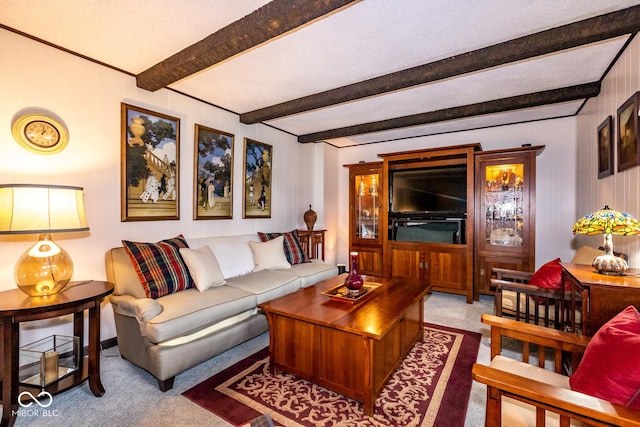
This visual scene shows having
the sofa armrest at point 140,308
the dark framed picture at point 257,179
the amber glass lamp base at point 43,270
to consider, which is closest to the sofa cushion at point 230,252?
the dark framed picture at point 257,179

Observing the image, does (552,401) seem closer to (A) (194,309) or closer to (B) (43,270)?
(A) (194,309)

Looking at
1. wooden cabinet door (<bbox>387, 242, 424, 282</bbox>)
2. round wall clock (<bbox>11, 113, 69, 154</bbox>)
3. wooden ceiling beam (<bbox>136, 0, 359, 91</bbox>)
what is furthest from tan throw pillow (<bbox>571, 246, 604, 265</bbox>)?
round wall clock (<bbox>11, 113, 69, 154</bbox>)

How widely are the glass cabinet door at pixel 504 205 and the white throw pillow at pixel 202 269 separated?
3563 mm

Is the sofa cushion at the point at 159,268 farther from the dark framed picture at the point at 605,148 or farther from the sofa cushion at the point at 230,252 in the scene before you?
the dark framed picture at the point at 605,148

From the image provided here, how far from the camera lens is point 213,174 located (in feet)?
11.8

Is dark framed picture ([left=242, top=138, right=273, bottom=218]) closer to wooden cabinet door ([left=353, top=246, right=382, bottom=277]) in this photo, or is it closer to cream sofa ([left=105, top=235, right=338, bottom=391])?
cream sofa ([left=105, top=235, right=338, bottom=391])

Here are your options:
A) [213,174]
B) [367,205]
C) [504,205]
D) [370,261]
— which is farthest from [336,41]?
[370,261]

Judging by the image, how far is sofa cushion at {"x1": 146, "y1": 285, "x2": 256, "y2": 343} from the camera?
1.98m

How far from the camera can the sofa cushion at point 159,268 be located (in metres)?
2.35

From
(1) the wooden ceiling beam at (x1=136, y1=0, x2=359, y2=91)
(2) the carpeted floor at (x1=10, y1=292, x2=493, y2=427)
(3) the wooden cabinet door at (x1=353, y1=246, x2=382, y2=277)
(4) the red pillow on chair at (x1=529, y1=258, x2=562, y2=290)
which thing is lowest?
(2) the carpeted floor at (x1=10, y1=292, x2=493, y2=427)

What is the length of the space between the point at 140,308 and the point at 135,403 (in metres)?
0.59

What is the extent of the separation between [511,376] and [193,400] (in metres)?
1.85

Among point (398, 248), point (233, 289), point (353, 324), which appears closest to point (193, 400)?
point (233, 289)

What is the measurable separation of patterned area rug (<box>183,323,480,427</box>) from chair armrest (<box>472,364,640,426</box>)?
0.75 metres
